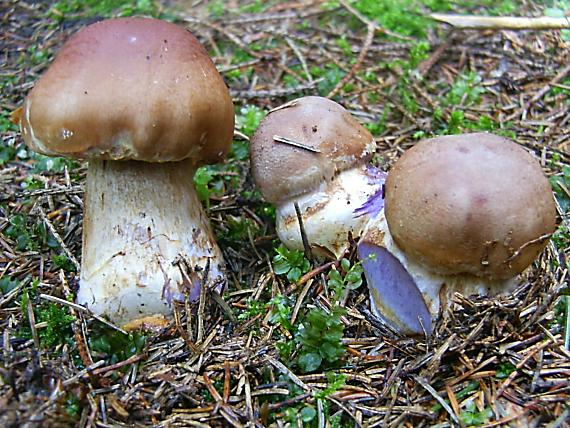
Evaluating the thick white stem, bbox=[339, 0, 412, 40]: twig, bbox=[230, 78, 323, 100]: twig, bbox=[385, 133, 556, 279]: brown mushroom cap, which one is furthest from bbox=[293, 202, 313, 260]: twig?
bbox=[339, 0, 412, 40]: twig

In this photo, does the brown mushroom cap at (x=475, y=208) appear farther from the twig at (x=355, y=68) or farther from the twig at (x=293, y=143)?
the twig at (x=355, y=68)

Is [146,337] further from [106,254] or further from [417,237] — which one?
[417,237]

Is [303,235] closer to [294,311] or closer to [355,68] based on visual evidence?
[294,311]

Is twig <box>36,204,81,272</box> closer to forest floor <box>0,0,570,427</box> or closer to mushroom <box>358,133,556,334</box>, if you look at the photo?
forest floor <box>0,0,570,427</box>

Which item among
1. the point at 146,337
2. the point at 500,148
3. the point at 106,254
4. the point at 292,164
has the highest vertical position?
the point at 500,148

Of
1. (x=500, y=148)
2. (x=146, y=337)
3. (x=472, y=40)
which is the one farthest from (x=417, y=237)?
(x=472, y=40)

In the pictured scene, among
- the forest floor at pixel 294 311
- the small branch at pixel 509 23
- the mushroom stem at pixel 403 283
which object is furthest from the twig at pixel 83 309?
the small branch at pixel 509 23
